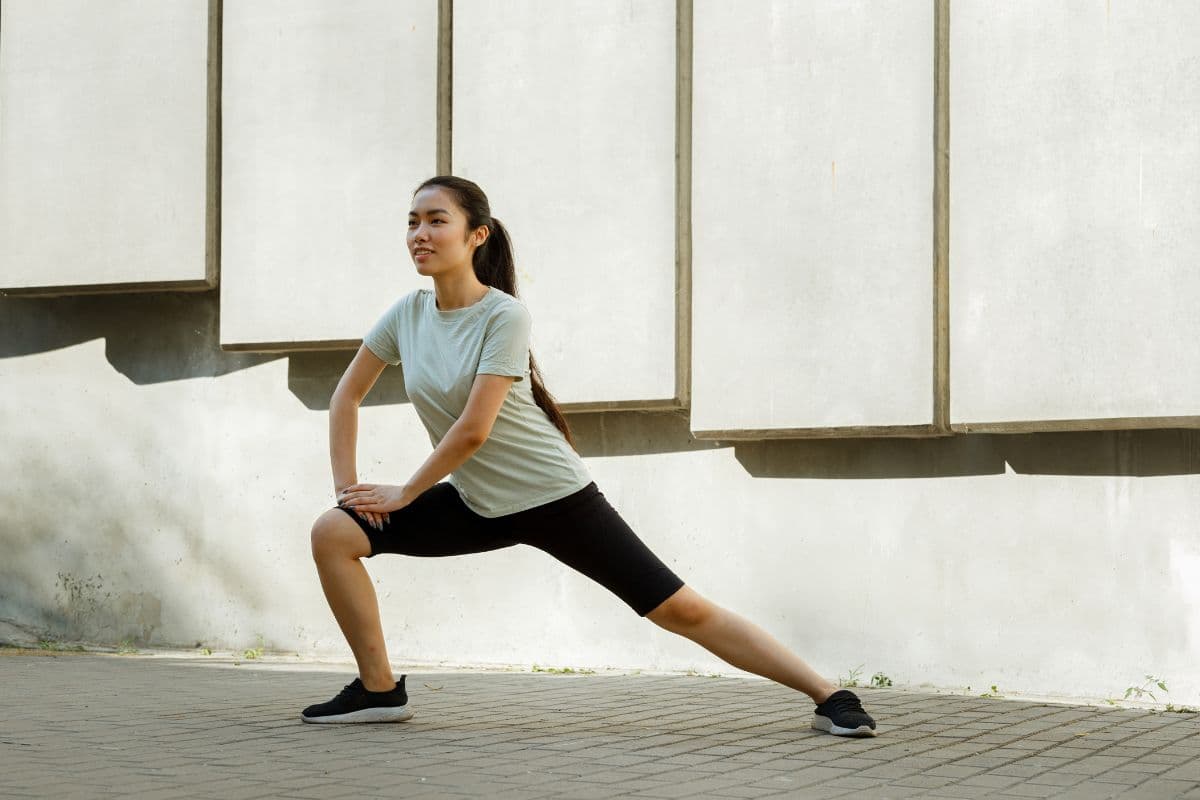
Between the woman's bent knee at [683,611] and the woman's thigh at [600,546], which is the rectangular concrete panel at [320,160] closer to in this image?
the woman's thigh at [600,546]

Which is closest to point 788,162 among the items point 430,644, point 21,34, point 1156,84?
point 1156,84

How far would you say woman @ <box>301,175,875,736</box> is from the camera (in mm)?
5242

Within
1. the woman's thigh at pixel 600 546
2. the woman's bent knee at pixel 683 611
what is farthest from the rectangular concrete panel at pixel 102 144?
the woman's bent knee at pixel 683 611

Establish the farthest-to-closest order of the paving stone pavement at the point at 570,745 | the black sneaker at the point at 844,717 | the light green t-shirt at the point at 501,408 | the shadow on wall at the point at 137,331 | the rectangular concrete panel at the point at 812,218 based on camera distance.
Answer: the shadow on wall at the point at 137,331
the rectangular concrete panel at the point at 812,218
the black sneaker at the point at 844,717
the light green t-shirt at the point at 501,408
the paving stone pavement at the point at 570,745

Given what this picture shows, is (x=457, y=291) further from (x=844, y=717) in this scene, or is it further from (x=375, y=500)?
(x=844, y=717)

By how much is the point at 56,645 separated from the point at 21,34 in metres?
3.60

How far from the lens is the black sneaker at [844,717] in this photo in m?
5.36

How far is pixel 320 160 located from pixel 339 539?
379 cm

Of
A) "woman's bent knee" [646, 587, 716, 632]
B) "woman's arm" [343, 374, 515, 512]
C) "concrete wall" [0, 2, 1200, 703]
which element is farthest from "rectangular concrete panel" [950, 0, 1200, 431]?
"woman's arm" [343, 374, 515, 512]

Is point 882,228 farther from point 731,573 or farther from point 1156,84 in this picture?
point 731,573

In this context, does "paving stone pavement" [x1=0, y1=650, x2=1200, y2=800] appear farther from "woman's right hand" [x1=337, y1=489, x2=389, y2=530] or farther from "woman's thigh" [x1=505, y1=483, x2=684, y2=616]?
"woman's right hand" [x1=337, y1=489, x2=389, y2=530]

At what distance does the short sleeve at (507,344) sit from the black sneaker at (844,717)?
60.2 inches

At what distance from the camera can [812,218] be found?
7.36m

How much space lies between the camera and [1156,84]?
6602 millimetres
